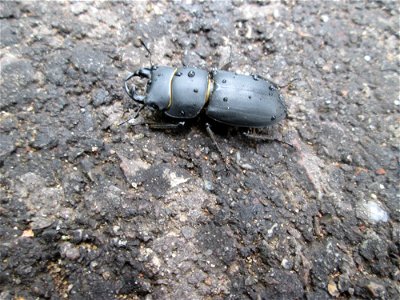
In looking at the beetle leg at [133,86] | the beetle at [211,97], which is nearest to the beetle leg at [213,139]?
the beetle at [211,97]

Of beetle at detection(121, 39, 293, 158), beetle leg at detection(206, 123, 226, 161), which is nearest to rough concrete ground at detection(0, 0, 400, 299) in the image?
beetle leg at detection(206, 123, 226, 161)

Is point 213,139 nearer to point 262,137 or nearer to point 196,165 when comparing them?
point 196,165

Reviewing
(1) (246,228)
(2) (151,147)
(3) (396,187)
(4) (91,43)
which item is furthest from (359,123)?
(4) (91,43)

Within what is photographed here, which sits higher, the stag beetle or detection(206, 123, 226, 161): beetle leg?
the stag beetle

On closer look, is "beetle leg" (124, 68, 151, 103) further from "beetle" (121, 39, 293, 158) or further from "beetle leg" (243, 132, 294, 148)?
"beetle leg" (243, 132, 294, 148)

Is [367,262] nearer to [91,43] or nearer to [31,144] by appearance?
[31,144]

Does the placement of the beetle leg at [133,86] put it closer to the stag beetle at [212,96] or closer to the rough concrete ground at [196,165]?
the stag beetle at [212,96]
